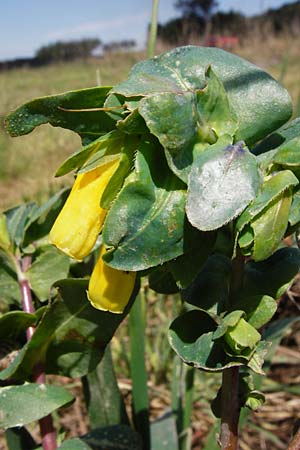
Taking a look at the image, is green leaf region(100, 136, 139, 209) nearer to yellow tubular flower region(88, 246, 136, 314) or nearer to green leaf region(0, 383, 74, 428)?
yellow tubular flower region(88, 246, 136, 314)

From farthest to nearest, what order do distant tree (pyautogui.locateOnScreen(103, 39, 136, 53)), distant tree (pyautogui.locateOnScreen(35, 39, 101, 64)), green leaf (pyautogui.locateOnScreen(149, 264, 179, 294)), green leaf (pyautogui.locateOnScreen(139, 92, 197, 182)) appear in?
distant tree (pyautogui.locateOnScreen(35, 39, 101, 64)) < distant tree (pyautogui.locateOnScreen(103, 39, 136, 53)) < green leaf (pyautogui.locateOnScreen(149, 264, 179, 294)) < green leaf (pyautogui.locateOnScreen(139, 92, 197, 182))

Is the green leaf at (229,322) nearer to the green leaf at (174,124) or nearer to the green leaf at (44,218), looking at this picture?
the green leaf at (174,124)

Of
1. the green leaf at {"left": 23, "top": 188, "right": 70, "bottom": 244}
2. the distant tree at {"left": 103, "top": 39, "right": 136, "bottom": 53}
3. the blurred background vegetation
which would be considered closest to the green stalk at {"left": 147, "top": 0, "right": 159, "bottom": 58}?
the blurred background vegetation

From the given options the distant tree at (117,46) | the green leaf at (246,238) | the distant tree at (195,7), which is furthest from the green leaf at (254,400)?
the distant tree at (195,7)

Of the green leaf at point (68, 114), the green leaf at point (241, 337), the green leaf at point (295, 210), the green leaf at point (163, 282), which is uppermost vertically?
the green leaf at point (68, 114)

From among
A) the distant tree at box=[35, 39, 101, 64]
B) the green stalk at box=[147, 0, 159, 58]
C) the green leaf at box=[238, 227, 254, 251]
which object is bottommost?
the distant tree at box=[35, 39, 101, 64]

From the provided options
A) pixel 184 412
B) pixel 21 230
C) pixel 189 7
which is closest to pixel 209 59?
pixel 21 230
